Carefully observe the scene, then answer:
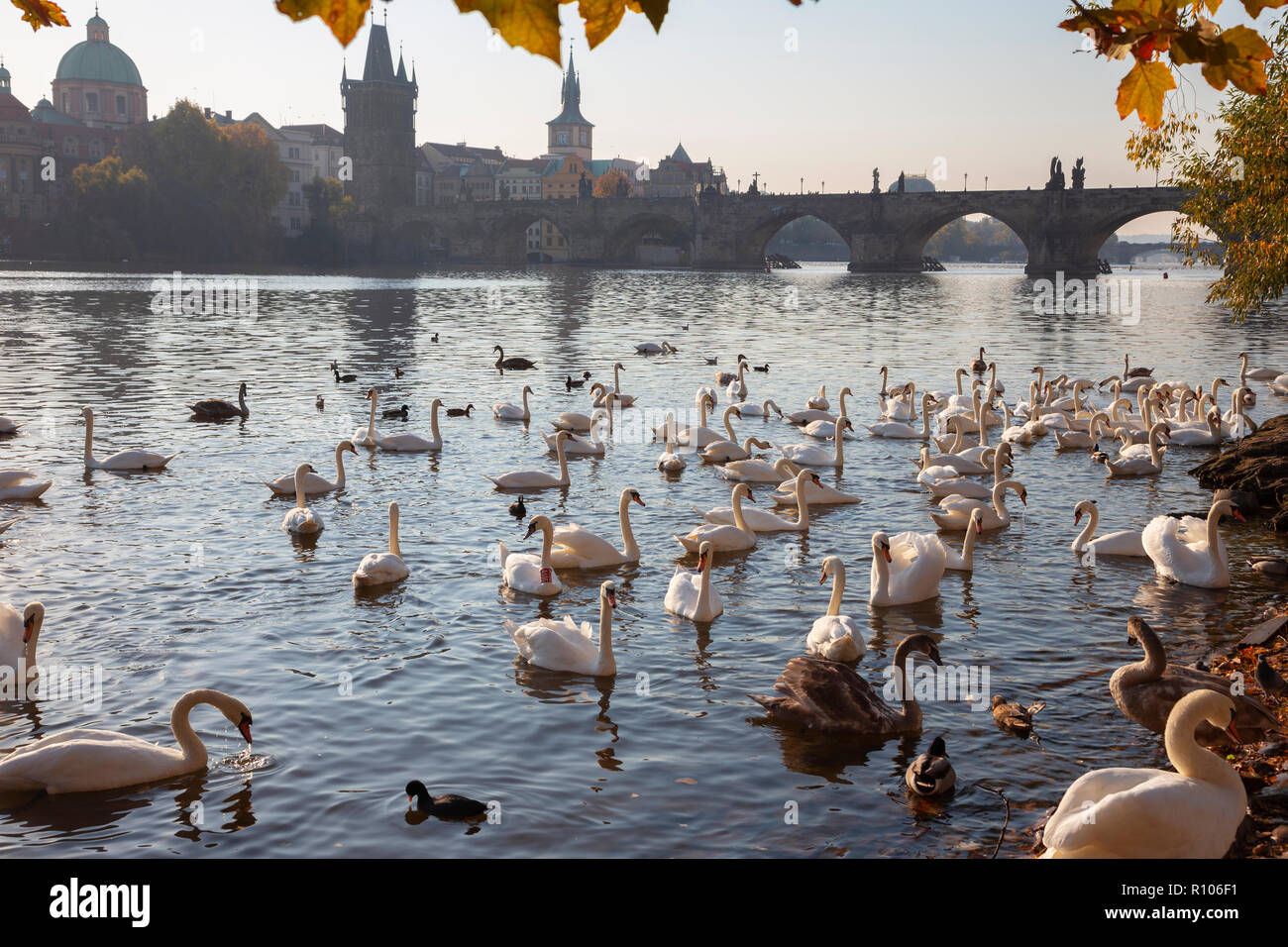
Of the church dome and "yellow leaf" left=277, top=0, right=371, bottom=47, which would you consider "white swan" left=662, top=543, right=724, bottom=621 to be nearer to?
"yellow leaf" left=277, top=0, right=371, bottom=47

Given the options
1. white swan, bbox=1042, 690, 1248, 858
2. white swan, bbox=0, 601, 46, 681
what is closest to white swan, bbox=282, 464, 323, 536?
white swan, bbox=0, 601, 46, 681

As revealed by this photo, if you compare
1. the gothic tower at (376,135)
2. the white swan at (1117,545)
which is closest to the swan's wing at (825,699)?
the white swan at (1117,545)

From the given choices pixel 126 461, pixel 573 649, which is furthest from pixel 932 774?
pixel 126 461

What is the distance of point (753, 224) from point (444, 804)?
358ft

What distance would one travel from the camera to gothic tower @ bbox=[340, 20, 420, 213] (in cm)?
13262

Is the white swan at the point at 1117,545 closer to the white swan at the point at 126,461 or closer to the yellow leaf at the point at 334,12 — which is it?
the yellow leaf at the point at 334,12

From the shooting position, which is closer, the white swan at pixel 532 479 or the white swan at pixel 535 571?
the white swan at pixel 535 571

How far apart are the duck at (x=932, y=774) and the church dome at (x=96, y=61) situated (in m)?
162

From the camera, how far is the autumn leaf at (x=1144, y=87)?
132 inches

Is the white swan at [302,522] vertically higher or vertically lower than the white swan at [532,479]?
lower

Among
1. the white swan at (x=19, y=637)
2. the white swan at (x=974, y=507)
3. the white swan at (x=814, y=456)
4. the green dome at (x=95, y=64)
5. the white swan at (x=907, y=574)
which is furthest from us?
the green dome at (x=95, y=64)

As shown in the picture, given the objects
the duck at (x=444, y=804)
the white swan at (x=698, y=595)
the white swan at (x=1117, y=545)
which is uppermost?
the white swan at (x=1117, y=545)

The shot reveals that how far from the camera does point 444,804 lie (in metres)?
6.48
